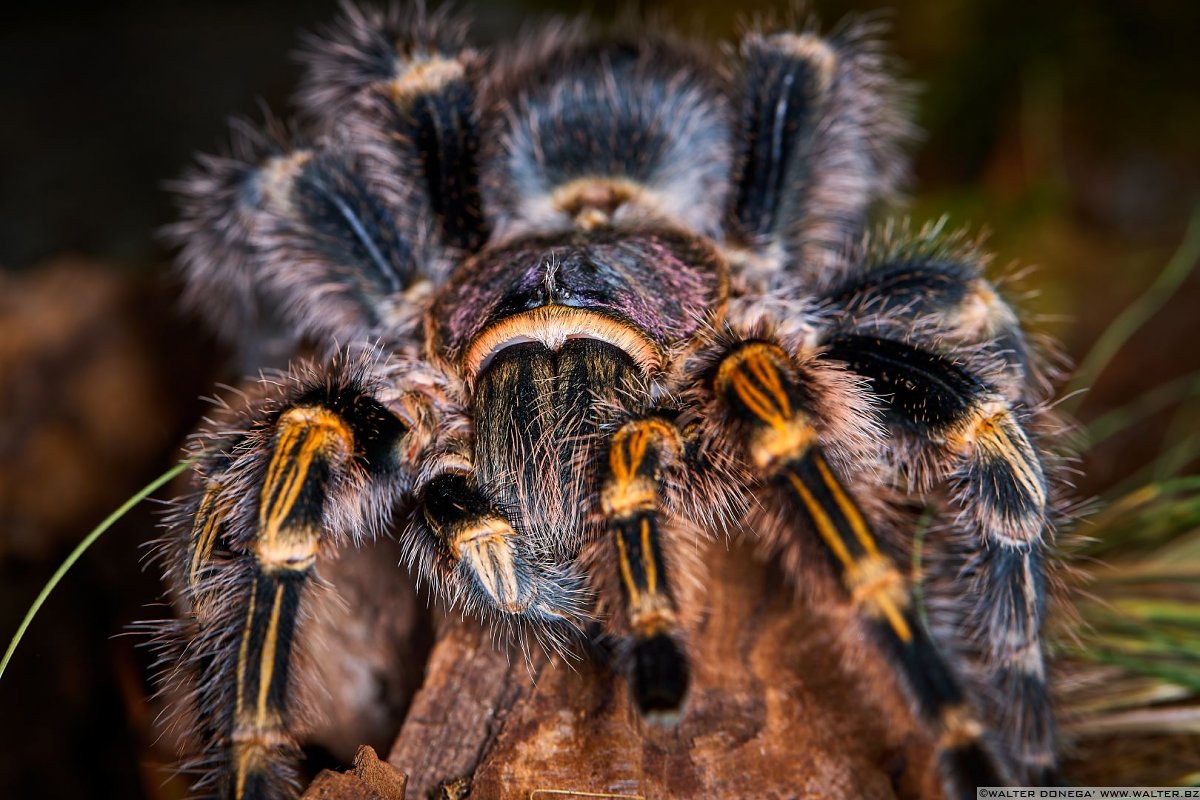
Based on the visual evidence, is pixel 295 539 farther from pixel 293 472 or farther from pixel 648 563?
pixel 648 563

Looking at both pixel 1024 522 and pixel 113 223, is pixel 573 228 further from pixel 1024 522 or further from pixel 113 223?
pixel 113 223

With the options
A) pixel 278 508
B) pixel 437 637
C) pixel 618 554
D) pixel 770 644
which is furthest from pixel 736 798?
pixel 278 508

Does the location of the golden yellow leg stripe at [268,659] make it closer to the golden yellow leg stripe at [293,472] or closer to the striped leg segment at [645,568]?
the golden yellow leg stripe at [293,472]

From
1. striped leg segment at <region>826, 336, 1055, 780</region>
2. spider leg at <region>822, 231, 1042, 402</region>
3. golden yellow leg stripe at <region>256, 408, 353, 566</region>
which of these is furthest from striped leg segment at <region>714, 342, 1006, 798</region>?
golden yellow leg stripe at <region>256, 408, 353, 566</region>

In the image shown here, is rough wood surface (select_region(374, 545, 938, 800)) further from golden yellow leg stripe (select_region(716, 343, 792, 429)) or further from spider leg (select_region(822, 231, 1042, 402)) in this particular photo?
spider leg (select_region(822, 231, 1042, 402))

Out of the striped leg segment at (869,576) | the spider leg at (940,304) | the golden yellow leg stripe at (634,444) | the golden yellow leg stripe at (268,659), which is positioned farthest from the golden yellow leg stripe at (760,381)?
the golden yellow leg stripe at (268,659)

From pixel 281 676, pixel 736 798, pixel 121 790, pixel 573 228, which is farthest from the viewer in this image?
pixel 573 228

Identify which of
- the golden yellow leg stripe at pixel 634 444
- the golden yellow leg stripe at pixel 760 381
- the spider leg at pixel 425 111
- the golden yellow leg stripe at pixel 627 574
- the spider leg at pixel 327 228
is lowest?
the golden yellow leg stripe at pixel 627 574
